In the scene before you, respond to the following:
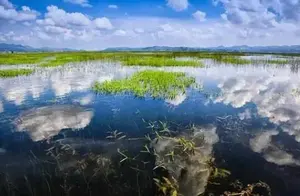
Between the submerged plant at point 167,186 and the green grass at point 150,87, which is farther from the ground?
the green grass at point 150,87

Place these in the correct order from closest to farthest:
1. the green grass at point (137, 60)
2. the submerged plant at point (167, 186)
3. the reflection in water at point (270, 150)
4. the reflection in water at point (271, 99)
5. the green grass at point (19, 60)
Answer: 1. the submerged plant at point (167, 186)
2. the reflection in water at point (270, 150)
3. the reflection in water at point (271, 99)
4. the green grass at point (137, 60)
5. the green grass at point (19, 60)

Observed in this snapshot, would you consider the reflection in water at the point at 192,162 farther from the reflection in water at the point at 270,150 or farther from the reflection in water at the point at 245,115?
the reflection in water at the point at 245,115

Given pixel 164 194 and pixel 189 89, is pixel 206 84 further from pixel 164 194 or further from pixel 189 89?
pixel 164 194

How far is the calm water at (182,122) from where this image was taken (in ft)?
28.5

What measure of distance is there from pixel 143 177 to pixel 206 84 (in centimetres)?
1735

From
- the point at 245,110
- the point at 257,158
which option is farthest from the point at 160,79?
the point at 257,158

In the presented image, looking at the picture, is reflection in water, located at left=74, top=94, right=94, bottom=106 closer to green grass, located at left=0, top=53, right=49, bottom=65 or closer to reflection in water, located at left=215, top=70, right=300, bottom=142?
reflection in water, located at left=215, top=70, right=300, bottom=142

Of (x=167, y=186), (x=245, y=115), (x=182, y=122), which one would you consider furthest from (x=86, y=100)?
(x=167, y=186)

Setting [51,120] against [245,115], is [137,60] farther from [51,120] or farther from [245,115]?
[51,120]

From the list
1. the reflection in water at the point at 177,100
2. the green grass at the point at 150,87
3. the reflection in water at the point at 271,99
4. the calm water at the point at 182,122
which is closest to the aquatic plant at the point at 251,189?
the calm water at the point at 182,122

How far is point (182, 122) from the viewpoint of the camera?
12.8 metres

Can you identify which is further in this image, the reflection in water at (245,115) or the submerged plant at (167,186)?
the reflection in water at (245,115)

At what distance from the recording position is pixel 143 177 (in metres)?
7.89

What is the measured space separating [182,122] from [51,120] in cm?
579
